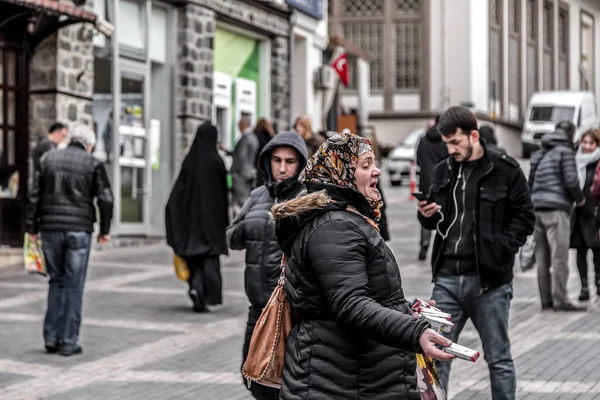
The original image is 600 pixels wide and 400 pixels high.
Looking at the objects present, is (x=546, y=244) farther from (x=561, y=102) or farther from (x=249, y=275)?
(x=561, y=102)

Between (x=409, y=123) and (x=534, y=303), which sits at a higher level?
(x=409, y=123)

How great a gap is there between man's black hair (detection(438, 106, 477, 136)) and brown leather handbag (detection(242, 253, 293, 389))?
2.51 metres

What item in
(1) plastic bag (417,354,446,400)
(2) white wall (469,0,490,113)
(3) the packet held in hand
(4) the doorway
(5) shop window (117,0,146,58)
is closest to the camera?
(3) the packet held in hand

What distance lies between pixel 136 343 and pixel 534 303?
441cm

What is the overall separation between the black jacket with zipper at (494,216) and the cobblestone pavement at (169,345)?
58.7 inches

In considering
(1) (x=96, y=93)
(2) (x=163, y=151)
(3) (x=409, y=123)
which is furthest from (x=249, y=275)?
(3) (x=409, y=123)

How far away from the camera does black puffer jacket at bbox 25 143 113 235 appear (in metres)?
9.77

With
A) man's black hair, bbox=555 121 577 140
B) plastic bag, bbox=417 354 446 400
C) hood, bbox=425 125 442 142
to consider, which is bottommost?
plastic bag, bbox=417 354 446 400

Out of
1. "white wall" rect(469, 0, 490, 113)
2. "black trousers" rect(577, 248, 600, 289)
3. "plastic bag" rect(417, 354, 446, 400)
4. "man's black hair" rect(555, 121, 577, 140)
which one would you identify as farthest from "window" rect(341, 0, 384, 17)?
"plastic bag" rect(417, 354, 446, 400)

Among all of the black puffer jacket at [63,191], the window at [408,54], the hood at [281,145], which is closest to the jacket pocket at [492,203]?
the hood at [281,145]

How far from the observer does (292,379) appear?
439cm

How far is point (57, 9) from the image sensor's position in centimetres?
1499

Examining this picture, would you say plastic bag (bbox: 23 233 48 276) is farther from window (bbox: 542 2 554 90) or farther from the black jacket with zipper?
window (bbox: 542 2 554 90)

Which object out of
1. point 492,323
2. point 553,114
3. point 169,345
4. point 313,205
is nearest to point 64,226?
point 169,345
